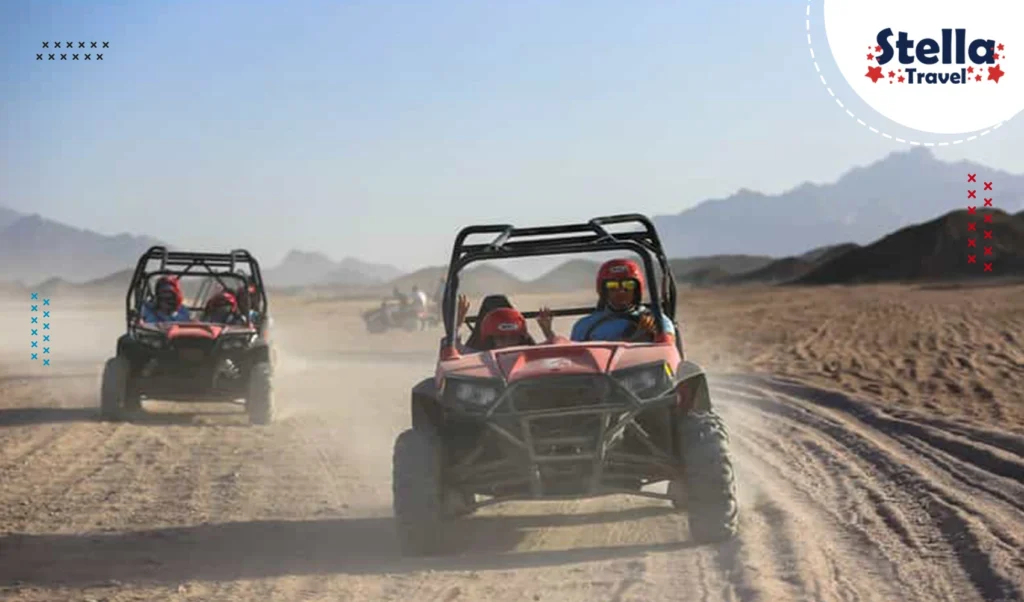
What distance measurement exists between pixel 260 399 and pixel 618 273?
309 inches

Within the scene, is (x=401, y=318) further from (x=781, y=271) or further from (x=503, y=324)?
(x=781, y=271)

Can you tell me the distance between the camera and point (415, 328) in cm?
4444

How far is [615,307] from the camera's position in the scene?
1069 centimetres

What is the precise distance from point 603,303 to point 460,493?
6.60 feet

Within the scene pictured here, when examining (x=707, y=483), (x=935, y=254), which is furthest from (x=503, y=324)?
(x=935, y=254)

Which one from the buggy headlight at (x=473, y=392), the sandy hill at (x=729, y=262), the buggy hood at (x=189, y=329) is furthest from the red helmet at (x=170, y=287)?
the sandy hill at (x=729, y=262)

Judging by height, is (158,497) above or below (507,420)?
below

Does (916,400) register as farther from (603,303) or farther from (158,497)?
(158,497)

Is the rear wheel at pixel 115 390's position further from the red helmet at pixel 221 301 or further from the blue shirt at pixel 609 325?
the blue shirt at pixel 609 325

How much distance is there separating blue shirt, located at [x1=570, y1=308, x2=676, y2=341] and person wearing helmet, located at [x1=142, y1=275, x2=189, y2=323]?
9682mm

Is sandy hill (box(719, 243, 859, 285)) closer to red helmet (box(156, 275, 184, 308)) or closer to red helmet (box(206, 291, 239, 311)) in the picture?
red helmet (box(206, 291, 239, 311))

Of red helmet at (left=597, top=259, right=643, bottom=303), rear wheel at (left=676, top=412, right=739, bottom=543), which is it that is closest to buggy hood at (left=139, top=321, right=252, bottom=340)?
red helmet at (left=597, top=259, right=643, bottom=303)

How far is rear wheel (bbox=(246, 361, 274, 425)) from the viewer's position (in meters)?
17.4

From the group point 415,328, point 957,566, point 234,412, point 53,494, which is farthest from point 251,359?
point 415,328
